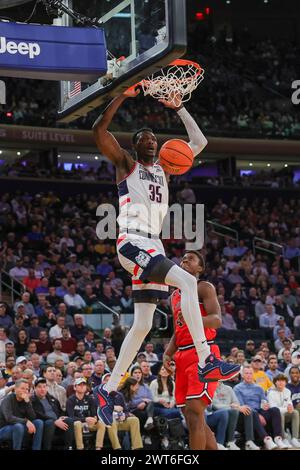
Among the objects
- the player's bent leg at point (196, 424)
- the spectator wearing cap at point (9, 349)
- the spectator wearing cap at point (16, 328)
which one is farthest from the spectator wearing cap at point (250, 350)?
the player's bent leg at point (196, 424)

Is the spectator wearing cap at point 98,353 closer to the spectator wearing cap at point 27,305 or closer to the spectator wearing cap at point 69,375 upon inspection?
the spectator wearing cap at point 69,375

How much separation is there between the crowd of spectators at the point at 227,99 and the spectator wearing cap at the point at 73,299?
9722 mm

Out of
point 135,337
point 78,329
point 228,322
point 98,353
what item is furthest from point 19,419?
point 228,322

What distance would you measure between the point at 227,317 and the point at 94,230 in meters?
5.43

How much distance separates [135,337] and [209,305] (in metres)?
0.89

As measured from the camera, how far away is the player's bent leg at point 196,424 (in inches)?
312

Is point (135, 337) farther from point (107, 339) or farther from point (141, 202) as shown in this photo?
point (107, 339)

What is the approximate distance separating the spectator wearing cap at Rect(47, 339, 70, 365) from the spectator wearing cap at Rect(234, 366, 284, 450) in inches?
121

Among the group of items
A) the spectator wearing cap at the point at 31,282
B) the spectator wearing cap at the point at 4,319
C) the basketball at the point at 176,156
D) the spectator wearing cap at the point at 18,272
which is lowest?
the spectator wearing cap at the point at 4,319

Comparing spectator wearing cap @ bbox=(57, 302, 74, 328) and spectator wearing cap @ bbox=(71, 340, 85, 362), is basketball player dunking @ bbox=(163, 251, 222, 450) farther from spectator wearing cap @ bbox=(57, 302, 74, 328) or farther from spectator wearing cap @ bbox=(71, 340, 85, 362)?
spectator wearing cap @ bbox=(57, 302, 74, 328)

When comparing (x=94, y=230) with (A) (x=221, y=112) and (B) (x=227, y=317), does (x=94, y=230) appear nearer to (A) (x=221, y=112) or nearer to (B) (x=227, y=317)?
(B) (x=227, y=317)

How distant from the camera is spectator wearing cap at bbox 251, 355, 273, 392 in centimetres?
1502

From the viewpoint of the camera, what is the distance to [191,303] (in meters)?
7.13

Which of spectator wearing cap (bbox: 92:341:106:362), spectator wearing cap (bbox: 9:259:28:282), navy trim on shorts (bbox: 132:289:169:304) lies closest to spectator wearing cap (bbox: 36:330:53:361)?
spectator wearing cap (bbox: 92:341:106:362)
